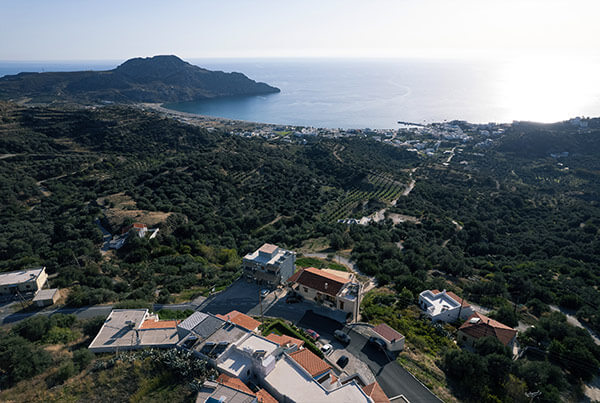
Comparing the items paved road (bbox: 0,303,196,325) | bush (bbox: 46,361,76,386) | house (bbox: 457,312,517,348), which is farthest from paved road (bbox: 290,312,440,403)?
bush (bbox: 46,361,76,386)

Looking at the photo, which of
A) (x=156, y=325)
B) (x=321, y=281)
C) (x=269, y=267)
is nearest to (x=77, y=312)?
(x=156, y=325)

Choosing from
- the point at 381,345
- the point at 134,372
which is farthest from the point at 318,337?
the point at 134,372

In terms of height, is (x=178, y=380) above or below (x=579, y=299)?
above

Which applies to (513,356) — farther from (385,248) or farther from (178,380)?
(178,380)

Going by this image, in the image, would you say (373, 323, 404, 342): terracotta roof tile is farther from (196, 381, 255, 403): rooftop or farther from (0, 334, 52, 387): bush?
(0, 334, 52, 387): bush

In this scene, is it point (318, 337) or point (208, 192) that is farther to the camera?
point (208, 192)

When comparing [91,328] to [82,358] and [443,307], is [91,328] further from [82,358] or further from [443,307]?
[443,307]
